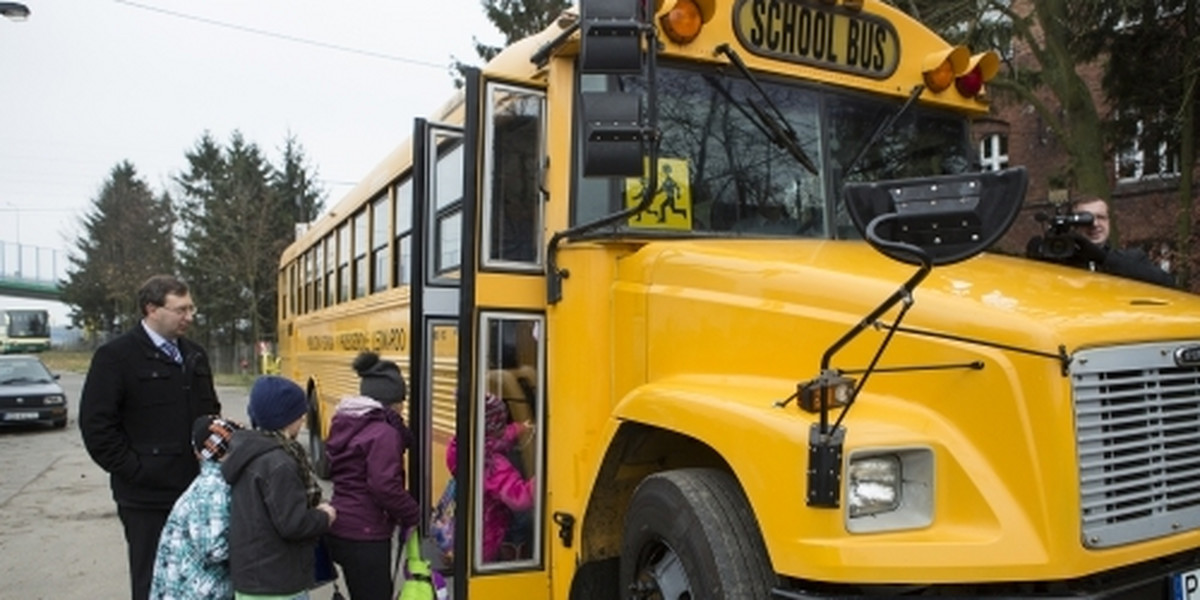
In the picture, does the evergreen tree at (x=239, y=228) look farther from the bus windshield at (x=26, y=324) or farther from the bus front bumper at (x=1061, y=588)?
the bus front bumper at (x=1061, y=588)

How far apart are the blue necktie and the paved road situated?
226 cm

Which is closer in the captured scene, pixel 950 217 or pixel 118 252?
pixel 950 217

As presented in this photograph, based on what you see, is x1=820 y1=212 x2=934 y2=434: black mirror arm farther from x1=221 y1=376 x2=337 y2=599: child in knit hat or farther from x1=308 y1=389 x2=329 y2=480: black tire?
x1=308 y1=389 x2=329 y2=480: black tire

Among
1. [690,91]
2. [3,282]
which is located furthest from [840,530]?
[3,282]

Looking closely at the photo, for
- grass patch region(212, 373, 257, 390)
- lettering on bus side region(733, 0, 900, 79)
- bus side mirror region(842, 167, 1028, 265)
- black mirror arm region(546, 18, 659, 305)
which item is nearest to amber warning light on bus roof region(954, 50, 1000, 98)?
lettering on bus side region(733, 0, 900, 79)

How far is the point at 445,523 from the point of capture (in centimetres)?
441

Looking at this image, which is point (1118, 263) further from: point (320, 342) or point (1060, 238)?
point (320, 342)

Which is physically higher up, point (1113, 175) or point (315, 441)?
point (1113, 175)

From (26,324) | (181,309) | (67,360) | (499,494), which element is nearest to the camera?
(499,494)

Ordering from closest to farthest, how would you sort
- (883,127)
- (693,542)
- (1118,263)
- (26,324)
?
(693,542) → (1118,263) → (883,127) → (26,324)

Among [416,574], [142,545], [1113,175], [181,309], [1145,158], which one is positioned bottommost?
[416,574]

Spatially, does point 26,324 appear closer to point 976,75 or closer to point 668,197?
point 668,197

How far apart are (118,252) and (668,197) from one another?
152ft

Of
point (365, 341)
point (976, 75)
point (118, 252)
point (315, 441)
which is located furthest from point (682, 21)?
point (118, 252)
